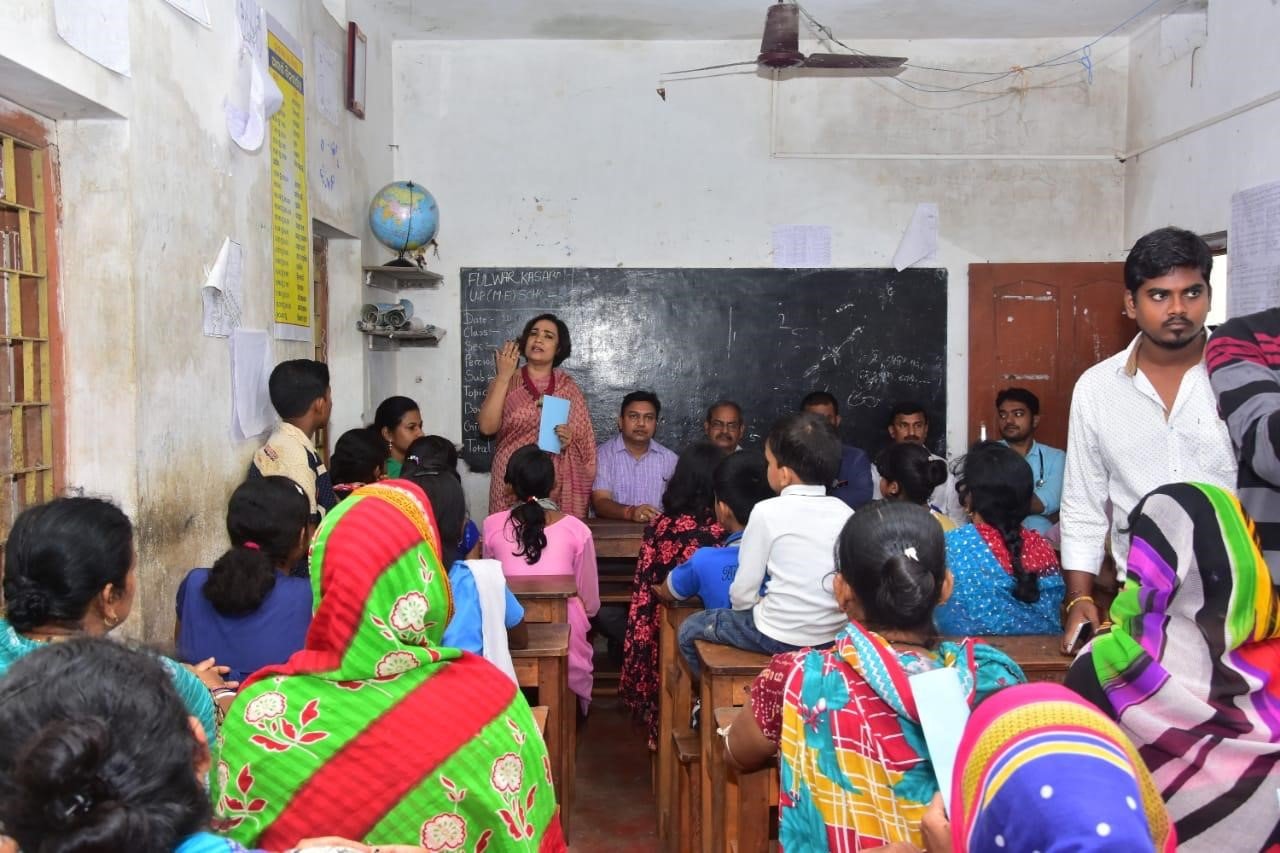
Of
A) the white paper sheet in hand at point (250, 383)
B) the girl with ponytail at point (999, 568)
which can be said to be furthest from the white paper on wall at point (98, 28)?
the girl with ponytail at point (999, 568)

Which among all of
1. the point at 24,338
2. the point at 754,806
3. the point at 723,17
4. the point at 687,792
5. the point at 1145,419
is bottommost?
the point at 687,792

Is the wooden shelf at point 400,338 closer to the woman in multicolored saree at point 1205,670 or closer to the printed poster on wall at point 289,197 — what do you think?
the printed poster on wall at point 289,197

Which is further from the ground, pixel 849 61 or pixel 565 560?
pixel 849 61

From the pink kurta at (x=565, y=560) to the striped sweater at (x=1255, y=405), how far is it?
7.05ft

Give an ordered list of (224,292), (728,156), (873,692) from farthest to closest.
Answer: (728,156) < (224,292) < (873,692)

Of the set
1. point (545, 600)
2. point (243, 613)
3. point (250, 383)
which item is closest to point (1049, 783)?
point (243, 613)

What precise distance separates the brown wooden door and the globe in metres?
2.77

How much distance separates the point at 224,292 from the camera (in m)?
3.09

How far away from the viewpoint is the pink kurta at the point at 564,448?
4.64 meters

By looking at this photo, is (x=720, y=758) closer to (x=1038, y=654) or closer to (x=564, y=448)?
(x=1038, y=654)

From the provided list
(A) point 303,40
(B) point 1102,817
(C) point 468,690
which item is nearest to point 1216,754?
(B) point 1102,817

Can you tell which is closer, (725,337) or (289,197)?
(289,197)

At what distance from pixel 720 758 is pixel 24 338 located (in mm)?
1764

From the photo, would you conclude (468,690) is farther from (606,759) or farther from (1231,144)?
(1231,144)
